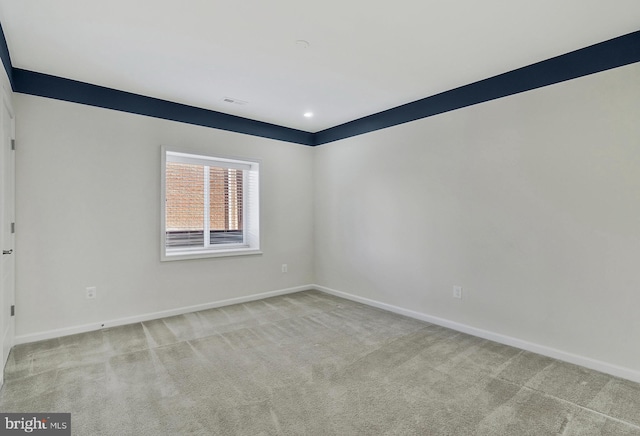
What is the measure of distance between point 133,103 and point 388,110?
3016mm

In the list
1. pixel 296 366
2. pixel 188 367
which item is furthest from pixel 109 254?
pixel 296 366

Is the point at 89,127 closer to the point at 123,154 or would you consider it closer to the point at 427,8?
the point at 123,154

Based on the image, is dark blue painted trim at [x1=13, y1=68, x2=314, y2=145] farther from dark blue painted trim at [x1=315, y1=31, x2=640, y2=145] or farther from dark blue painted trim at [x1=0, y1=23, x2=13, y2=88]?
dark blue painted trim at [x1=315, y1=31, x2=640, y2=145]

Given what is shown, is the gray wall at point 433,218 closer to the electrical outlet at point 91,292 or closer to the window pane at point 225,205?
the electrical outlet at point 91,292

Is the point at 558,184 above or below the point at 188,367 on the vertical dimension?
above

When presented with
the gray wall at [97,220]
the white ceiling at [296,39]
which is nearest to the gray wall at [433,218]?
the gray wall at [97,220]

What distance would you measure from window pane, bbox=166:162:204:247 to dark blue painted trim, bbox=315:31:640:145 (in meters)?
2.44

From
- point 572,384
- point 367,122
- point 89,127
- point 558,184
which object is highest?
point 367,122

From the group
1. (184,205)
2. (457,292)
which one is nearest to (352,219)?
(457,292)

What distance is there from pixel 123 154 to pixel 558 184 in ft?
14.2

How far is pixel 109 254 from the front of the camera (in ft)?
11.3

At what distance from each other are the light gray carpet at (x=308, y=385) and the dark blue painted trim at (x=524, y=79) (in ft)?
7.88

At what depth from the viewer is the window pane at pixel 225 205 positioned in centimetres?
445

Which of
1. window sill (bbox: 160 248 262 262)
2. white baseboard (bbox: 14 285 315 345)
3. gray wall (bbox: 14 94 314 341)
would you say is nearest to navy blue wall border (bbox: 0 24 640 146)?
gray wall (bbox: 14 94 314 341)
